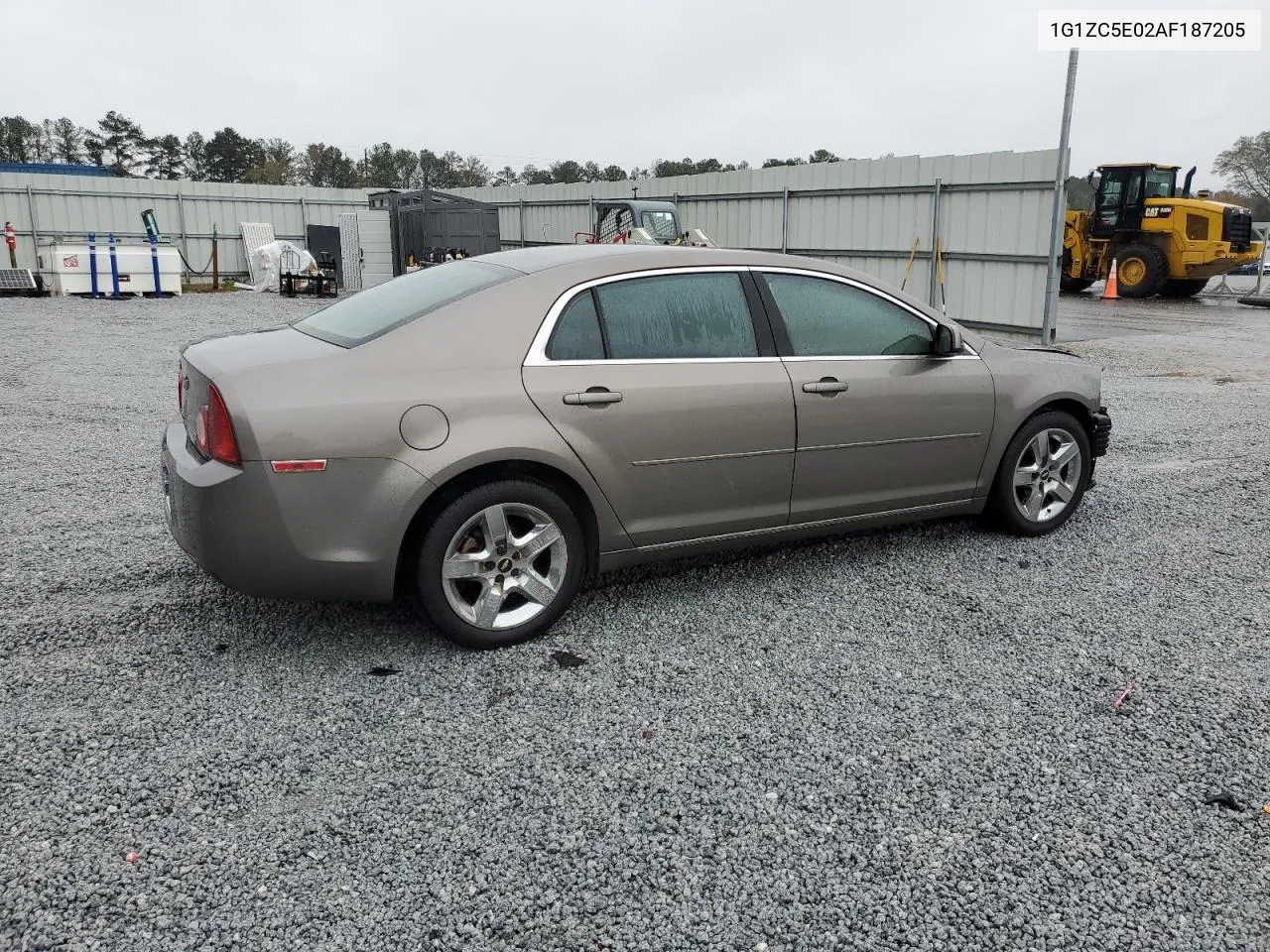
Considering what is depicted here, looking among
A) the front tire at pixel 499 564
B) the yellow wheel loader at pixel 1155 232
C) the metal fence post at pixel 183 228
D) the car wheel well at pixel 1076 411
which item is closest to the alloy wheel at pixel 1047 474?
the car wheel well at pixel 1076 411

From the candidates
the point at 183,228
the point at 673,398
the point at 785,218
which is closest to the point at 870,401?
the point at 673,398

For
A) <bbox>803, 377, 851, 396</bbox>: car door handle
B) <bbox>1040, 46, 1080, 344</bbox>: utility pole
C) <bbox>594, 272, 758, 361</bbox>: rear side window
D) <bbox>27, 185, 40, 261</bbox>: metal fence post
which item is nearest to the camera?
<bbox>594, 272, 758, 361</bbox>: rear side window

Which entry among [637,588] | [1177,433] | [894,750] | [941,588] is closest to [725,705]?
[894,750]

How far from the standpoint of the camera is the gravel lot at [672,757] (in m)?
2.35

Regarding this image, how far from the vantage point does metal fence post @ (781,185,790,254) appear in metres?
18.5

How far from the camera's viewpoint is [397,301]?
4023 mm

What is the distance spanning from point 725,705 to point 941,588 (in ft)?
5.05

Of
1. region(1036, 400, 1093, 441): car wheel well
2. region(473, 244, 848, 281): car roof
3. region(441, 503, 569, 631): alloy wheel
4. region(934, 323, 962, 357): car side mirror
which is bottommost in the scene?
region(441, 503, 569, 631): alloy wheel

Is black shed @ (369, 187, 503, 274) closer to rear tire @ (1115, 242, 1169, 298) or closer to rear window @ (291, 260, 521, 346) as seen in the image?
rear tire @ (1115, 242, 1169, 298)

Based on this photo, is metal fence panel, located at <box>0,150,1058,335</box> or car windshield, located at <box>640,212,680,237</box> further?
car windshield, located at <box>640,212,680,237</box>

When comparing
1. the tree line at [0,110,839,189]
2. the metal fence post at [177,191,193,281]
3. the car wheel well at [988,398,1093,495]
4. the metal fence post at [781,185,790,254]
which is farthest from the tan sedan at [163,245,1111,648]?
the tree line at [0,110,839,189]

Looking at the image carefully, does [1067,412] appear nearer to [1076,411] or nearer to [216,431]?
[1076,411]

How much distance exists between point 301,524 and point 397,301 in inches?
43.2

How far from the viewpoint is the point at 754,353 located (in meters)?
4.20
